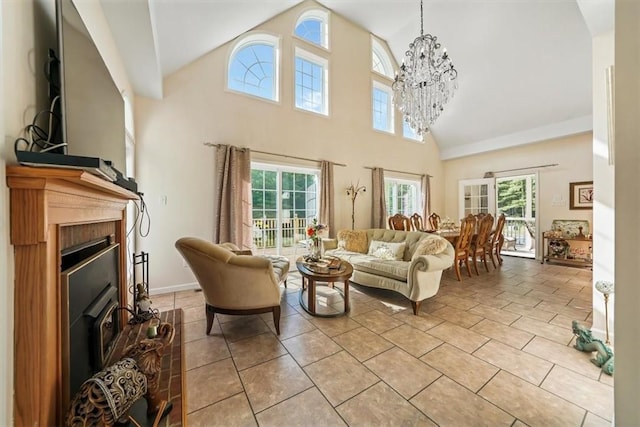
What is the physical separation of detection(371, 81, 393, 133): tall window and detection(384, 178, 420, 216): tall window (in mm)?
1369

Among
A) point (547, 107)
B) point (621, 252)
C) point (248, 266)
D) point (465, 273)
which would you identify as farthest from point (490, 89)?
point (248, 266)

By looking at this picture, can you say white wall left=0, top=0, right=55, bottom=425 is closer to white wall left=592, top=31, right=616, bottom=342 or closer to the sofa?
the sofa

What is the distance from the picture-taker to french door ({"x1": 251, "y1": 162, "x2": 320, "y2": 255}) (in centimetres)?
423

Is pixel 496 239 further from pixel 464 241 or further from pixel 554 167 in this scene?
pixel 554 167

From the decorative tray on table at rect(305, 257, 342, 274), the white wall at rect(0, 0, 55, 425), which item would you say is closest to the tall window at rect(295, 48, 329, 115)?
the decorative tray on table at rect(305, 257, 342, 274)

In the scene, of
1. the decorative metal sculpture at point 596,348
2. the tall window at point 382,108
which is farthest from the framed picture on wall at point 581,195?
the decorative metal sculpture at point 596,348

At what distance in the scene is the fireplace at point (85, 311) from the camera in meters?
0.99

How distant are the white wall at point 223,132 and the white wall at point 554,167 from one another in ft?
11.7

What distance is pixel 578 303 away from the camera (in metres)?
2.97

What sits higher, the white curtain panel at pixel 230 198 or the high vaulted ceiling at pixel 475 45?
the high vaulted ceiling at pixel 475 45

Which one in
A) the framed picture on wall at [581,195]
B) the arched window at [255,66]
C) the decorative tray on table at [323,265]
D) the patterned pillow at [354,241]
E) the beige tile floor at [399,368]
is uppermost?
the arched window at [255,66]

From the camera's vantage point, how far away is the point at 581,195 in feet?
16.6

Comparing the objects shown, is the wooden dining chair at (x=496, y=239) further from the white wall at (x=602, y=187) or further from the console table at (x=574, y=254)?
the white wall at (x=602, y=187)

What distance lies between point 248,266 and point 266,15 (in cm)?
396
